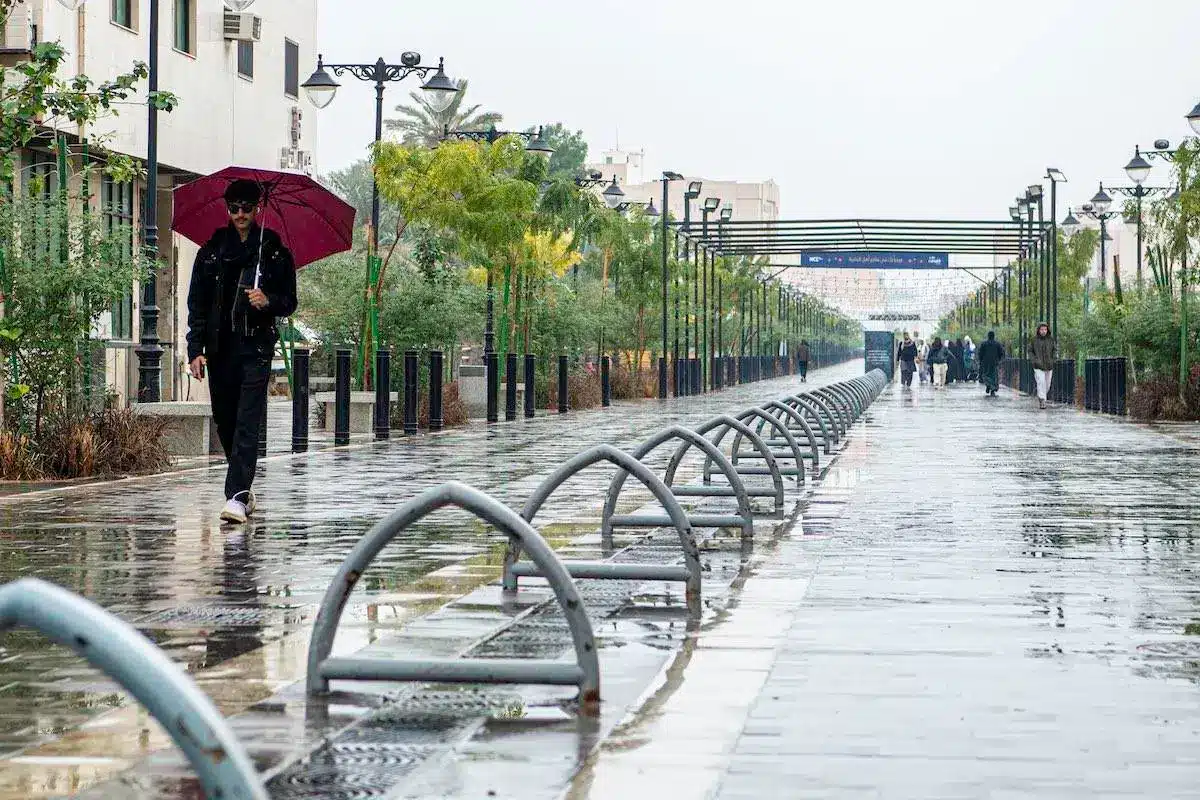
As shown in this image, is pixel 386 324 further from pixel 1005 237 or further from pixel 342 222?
pixel 1005 237

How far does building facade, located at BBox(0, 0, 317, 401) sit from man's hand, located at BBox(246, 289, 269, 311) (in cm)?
1364

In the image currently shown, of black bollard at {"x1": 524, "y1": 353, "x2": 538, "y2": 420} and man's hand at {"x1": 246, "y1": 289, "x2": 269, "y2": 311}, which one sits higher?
man's hand at {"x1": 246, "y1": 289, "x2": 269, "y2": 311}

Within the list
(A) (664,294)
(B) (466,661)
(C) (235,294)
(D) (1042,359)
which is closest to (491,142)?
(D) (1042,359)

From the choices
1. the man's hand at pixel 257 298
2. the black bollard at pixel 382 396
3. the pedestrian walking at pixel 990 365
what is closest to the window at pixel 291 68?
the black bollard at pixel 382 396

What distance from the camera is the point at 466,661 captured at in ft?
21.1

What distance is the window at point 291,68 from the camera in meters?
38.3

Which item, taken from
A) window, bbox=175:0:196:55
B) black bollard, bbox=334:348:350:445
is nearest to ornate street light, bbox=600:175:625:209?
window, bbox=175:0:196:55

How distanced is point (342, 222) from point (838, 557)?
6803mm

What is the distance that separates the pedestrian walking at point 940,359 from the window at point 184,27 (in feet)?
137

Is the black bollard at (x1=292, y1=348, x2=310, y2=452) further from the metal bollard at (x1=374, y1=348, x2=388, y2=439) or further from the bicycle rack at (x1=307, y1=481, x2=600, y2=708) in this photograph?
the bicycle rack at (x1=307, y1=481, x2=600, y2=708)

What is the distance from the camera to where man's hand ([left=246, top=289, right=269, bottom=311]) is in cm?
1227

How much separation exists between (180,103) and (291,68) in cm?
720

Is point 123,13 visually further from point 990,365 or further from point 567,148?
point 567,148

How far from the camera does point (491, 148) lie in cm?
3466
